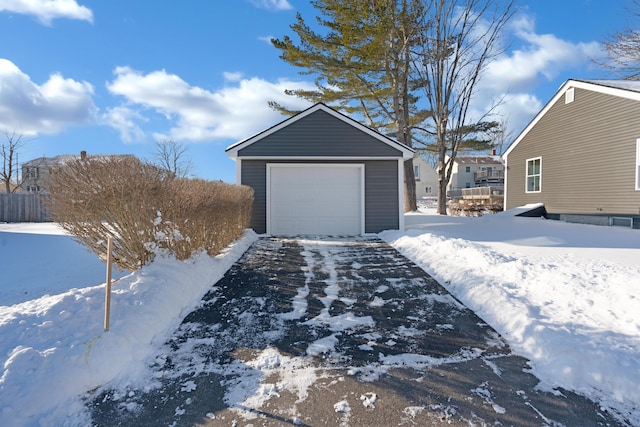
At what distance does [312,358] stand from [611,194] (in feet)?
42.2

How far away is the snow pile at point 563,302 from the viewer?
2.59 meters

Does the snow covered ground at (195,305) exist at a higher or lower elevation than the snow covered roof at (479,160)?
lower

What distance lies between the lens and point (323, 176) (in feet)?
34.2

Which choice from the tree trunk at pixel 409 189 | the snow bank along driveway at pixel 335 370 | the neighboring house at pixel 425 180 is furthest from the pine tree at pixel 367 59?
the neighboring house at pixel 425 180

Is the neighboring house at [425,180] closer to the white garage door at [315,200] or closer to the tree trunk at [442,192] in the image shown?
the tree trunk at [442,192]

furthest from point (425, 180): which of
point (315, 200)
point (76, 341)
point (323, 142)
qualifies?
point (76, 341)

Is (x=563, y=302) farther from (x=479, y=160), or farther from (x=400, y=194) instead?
(x=479, y=160)

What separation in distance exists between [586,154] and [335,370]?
44.8 ft

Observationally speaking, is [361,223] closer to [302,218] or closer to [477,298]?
[302,218]

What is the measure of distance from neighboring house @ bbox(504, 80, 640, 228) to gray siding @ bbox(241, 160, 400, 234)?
7268 mm

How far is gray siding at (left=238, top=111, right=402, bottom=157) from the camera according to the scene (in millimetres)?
10281

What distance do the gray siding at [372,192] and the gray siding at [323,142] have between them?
29 centimetres

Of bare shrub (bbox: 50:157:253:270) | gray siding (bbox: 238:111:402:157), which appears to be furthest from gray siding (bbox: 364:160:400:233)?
bare shrub (bbox: 50:157:253:270)

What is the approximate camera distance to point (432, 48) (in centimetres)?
1591
